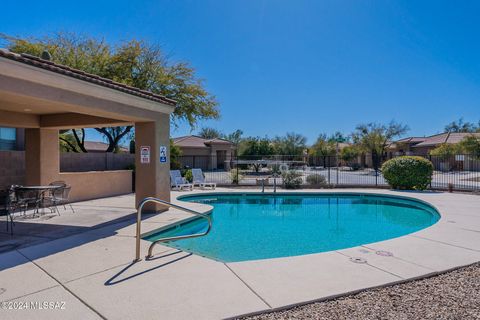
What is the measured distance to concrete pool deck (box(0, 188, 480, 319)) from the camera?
3545mm

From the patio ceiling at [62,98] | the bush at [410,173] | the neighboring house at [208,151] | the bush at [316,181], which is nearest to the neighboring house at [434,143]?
the neighboring house at [208,151]

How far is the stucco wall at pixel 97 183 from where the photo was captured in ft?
38.8

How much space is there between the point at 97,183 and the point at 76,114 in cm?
355

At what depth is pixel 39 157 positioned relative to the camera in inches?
430

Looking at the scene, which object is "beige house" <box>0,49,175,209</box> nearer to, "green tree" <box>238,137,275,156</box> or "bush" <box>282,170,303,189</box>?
"bush" <box>282,170,303,189</box>

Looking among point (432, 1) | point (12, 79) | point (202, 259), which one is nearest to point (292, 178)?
point (432, 1)

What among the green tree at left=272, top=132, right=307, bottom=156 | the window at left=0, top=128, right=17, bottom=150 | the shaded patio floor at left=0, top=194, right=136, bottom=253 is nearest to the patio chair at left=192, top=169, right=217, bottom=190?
the shaded patio floor at left=0, top=194, right=136, bottom=253

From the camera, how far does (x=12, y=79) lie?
5734 millimetres

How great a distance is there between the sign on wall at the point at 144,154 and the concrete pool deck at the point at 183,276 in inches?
131

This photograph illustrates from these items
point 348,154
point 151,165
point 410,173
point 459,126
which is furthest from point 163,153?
point 459,126

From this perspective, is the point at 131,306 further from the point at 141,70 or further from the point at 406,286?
the point at 141,70

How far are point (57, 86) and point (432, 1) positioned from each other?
16400 mm

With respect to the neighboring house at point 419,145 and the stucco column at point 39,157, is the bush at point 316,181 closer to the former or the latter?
the stucco column at point 39,157

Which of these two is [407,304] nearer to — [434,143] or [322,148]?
[322,148]
